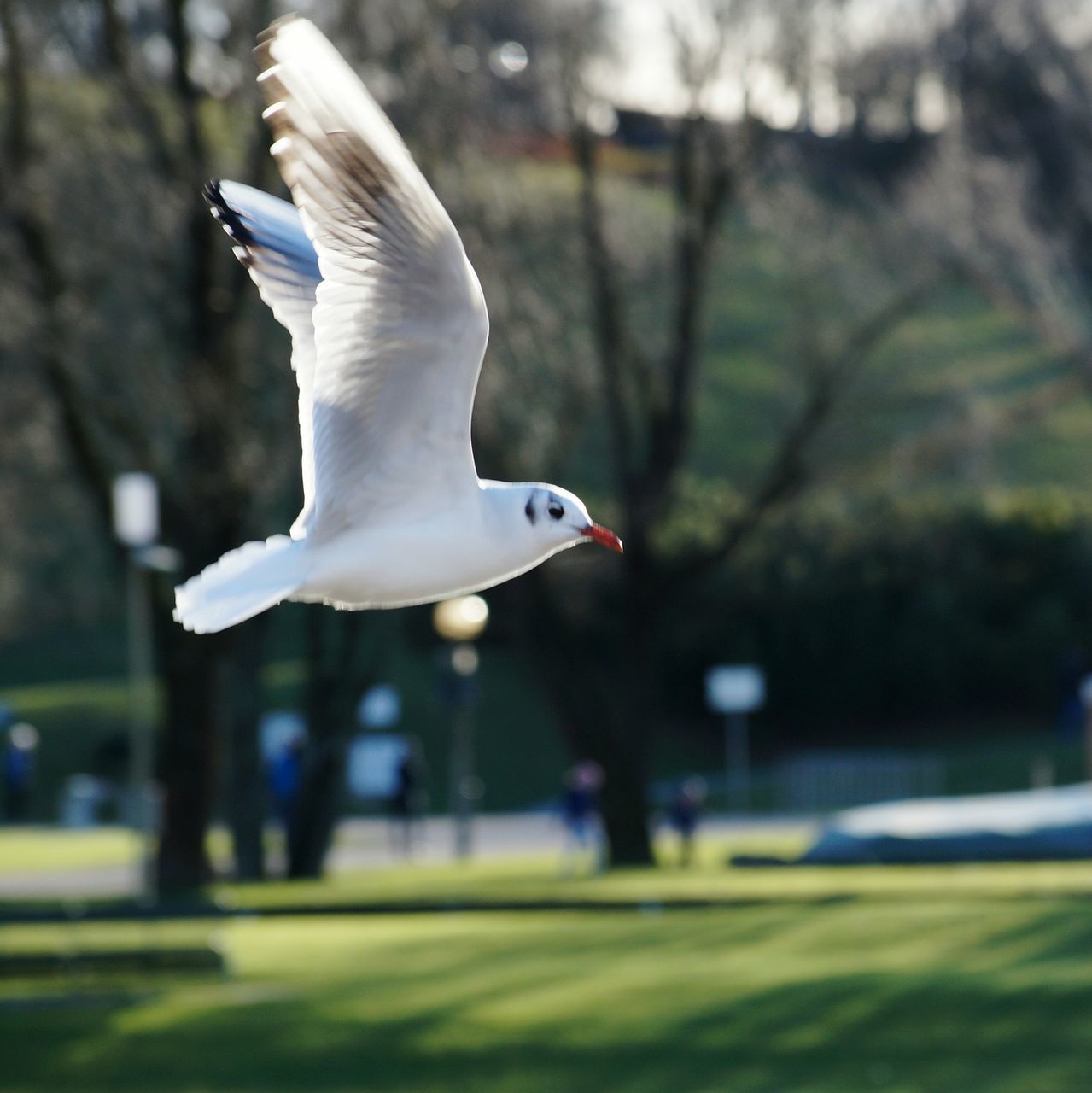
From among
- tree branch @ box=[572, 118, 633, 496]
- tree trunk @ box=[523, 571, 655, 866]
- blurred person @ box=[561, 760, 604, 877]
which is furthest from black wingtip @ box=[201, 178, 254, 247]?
blurred person @ box=[561, 760, 604, 877]

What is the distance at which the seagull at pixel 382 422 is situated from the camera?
14.5 feet

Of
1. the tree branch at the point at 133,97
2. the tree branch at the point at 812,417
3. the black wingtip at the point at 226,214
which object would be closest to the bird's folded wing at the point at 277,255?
the black wingtip at the point at 226,214

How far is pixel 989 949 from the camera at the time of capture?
1543 centimetres

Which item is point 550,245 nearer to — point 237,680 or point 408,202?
point 237,680

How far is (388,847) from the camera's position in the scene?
96.5 ft

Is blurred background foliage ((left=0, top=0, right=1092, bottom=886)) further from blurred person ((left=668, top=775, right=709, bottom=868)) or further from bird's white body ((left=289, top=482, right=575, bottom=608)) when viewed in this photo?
bird's white body ((left=289, top=482, right=575, bottom=608))

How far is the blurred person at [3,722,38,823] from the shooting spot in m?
33.7

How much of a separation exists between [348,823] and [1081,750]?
12123 mm

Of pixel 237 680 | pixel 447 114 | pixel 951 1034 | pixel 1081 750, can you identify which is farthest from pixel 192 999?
pixel 1081 750

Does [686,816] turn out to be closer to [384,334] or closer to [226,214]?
[226,214]

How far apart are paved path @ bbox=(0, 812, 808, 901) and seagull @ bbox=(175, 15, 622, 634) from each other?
56.1ft

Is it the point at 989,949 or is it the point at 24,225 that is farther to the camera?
the point at 24,225

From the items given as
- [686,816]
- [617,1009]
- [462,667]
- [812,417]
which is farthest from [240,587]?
[462,667]

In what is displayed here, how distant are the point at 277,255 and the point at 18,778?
30035 mm
